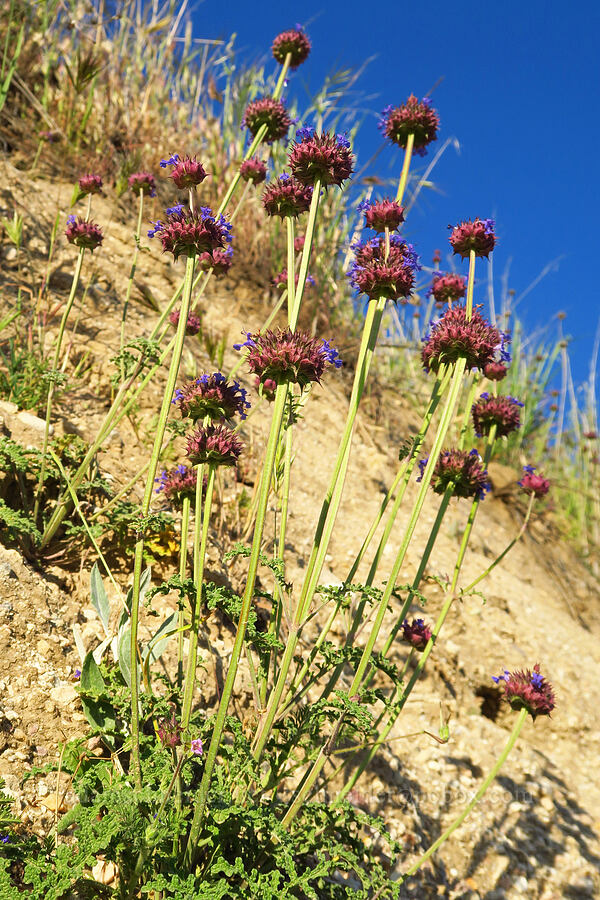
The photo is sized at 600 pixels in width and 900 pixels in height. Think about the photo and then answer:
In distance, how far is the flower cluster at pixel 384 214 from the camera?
2154mm

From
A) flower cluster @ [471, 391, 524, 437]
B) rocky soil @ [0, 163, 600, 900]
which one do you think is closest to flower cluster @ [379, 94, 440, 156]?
flower cluster @ [471, 391, 524, 437]

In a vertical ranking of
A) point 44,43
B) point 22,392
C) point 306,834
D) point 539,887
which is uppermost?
point 44,43

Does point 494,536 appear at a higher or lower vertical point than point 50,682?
higher

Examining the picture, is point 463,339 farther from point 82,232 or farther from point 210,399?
point 82,232

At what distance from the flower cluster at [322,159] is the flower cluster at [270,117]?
1.02m

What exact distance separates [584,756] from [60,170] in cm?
599

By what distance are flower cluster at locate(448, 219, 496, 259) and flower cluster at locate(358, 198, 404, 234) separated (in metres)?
0.33

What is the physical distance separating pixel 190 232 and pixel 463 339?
3.00 feet

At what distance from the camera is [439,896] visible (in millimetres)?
2615

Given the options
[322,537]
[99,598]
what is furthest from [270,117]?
[99,598]

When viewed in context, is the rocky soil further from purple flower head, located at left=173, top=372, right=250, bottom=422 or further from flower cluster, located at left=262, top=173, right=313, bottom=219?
flower cluster, located at left=262, top=173, right=313, bottom=219

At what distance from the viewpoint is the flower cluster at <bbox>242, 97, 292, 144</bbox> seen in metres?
2.82

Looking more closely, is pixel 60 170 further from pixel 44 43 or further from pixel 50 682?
pixel 50 682

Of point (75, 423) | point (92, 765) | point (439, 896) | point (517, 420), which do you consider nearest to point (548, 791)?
point (439, 896)
